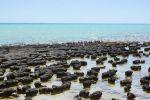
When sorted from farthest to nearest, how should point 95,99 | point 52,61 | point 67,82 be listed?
point 52,61, point 67,82, point 95,99

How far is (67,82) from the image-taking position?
2348cm

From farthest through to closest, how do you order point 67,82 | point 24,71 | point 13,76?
point 24,71
point 13,76
point 67,82

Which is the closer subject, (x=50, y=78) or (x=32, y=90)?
(x=32, y=90)

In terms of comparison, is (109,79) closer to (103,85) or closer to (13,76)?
(103,85)

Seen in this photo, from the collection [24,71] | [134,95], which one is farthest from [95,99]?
[24,71]

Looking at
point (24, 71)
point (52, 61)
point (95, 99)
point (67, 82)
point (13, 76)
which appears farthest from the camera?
point (52, 61)

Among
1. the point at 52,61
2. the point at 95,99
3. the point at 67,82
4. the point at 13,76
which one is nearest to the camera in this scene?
the point at 95,99

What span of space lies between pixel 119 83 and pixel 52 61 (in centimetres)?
1346

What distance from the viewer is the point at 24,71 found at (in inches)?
1104

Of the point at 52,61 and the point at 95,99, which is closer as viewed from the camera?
the point at 95,99

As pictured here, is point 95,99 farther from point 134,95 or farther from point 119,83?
point 119,83

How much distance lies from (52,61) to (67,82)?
43.2 ft

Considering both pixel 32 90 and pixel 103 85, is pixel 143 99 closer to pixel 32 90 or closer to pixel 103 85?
pixel 103 85

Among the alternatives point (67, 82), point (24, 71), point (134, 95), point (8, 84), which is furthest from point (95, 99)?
point (24, 71)
